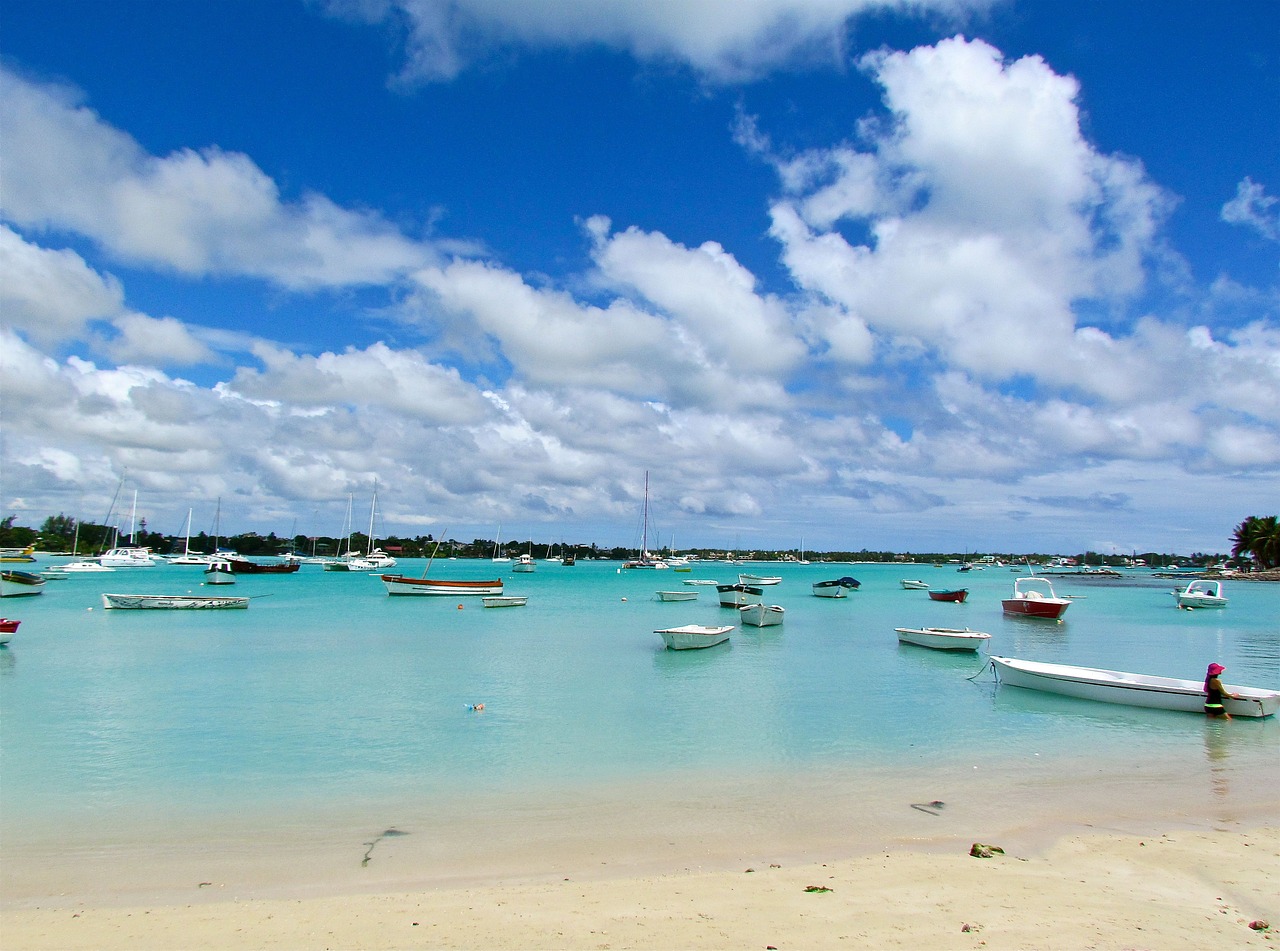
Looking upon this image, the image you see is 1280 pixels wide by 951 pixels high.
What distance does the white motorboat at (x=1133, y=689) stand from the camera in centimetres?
1850

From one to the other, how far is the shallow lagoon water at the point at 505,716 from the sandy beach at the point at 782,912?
371cm

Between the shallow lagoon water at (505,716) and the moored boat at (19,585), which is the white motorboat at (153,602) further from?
the moored boat at (19,585)

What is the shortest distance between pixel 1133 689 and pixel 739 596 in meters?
33.6

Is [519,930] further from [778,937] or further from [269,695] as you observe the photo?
[269,695]

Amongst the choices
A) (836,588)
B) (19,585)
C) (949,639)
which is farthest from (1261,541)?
(19,585)

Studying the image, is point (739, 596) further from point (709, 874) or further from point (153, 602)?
point (709, 874)

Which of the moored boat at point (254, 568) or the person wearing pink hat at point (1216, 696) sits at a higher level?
the person wearing pink hat at point (1216, 696)

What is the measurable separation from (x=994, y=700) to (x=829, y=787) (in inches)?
418

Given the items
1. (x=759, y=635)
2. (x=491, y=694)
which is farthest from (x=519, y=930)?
(x=759, y=635)

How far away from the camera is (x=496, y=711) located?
65.1ft

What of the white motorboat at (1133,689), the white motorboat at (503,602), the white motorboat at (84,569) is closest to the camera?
the white motorboat at (1133,689)

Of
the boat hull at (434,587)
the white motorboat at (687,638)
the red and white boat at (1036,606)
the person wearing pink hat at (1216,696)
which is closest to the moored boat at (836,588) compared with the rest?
the red and white boat at (1036,606)

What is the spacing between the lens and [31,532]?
6491 inches

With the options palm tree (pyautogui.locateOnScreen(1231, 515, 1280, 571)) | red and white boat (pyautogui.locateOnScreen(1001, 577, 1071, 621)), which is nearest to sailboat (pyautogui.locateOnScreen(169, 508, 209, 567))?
red and white boat (pyautogui.locateOnScreen(1001, 577, 1071, 621))
